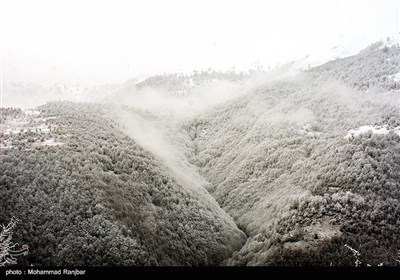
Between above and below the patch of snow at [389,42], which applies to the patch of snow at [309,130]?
below

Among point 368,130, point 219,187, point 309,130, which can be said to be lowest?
point 219,187

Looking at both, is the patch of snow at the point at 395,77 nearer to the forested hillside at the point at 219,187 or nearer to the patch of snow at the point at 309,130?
the forested hillside at the point at 219,187

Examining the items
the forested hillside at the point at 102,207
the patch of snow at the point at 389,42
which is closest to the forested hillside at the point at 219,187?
the forested hillside at the point at 102,207

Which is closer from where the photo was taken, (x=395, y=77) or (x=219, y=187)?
(x=219, y=187)

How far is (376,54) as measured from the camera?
42281 mm

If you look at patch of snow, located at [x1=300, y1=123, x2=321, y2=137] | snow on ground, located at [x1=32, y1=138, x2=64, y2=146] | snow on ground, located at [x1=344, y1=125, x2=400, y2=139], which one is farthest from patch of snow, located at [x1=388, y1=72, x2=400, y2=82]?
snow on ground, located at [x1=32, y1=138, x2=64, y2=146]

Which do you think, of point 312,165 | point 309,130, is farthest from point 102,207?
point 309,130

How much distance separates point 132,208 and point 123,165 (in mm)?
4094

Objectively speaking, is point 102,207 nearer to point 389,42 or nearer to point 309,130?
point 309,130

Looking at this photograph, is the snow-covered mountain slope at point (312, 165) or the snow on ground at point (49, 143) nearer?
the snow-covered mountain slope at point (312, 165)

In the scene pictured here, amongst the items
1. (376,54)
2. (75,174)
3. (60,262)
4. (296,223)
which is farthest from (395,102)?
(60,262)

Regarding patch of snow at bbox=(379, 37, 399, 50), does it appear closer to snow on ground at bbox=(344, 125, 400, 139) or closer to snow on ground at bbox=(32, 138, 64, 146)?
snow on ground at bbox=(344, 125, 400, 139)

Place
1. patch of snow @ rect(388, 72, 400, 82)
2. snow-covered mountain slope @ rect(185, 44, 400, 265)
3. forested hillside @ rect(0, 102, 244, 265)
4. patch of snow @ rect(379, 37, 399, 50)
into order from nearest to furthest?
1. forested hillside @ rect(0, 102, 244, 265)
2. snow-covered mountain slope @ rect(185, 44, 400, 265)
3. patch of snow @ rect(388, 72, 400, 82)
4. patch of snow @ rect(379, 37, 399, 50)

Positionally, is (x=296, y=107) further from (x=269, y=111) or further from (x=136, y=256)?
(x=136, y=256)
